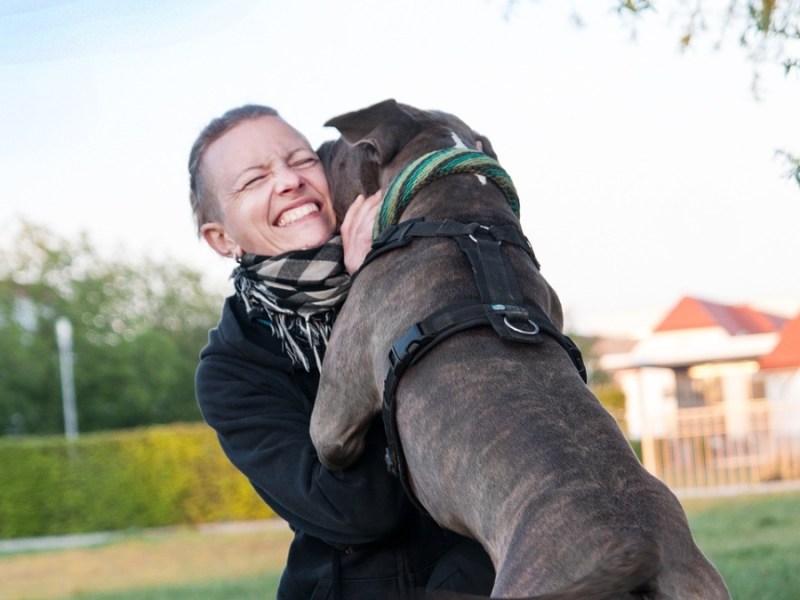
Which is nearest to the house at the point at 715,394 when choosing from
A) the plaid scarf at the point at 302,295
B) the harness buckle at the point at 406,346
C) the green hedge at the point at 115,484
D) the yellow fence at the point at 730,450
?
the yellow fence at the point at 730,450

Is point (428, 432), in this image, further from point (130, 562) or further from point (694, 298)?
point (694, 298)

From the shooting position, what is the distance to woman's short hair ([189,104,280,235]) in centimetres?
362

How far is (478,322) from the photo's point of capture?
2.73 meters

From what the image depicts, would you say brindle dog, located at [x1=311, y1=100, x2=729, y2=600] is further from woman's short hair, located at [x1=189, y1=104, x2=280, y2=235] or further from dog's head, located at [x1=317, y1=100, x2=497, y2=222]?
woman's short hair, located at [x1=189, y1=104, x2=280, y2=235]

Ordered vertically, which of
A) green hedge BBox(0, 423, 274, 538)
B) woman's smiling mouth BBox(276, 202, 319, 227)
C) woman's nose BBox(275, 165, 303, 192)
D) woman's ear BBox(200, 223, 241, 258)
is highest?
woman's nose BBox(275, 165, 303, 192)

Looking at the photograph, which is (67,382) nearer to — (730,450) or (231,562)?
(730,450)

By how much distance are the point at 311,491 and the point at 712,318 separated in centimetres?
3442

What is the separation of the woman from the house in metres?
15.3

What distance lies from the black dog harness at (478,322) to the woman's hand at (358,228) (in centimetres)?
47

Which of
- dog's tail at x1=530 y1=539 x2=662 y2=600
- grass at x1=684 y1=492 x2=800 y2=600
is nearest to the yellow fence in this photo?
grass at x1=684 y1=492 x2=800 y2=600

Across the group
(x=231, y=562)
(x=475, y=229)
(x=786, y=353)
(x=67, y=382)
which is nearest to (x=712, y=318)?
(x=786, y=353)

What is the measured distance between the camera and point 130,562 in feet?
47.4

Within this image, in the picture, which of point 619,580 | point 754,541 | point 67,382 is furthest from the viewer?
point 67,382

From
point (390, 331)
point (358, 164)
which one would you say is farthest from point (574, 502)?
point (358, 164)
